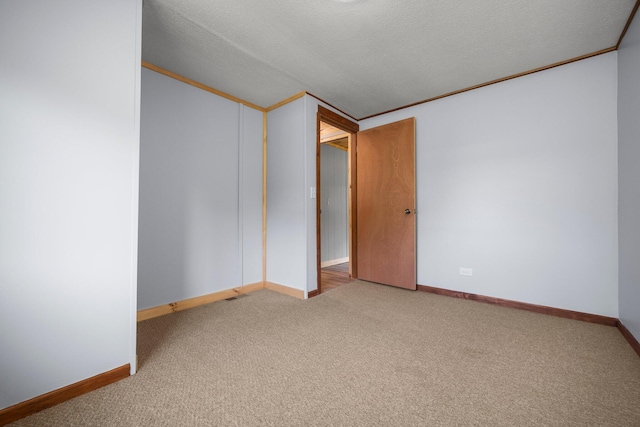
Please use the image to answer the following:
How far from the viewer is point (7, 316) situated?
3.94ft

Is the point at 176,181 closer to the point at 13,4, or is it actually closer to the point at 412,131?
the point at 13,4

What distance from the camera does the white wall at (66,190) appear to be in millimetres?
1223

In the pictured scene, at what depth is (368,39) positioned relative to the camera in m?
2.18

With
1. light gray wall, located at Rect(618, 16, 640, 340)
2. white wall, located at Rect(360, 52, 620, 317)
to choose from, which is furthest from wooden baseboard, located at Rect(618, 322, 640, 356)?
white wall, located at Rect(360, 52, 620, 317)

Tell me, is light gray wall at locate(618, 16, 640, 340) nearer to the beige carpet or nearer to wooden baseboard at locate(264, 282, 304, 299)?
the beige carpet

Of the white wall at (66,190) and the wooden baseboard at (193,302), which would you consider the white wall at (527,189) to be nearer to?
the wooden baseboard at (193,302)

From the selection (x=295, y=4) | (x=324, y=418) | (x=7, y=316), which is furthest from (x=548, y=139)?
(x=7, y=316)

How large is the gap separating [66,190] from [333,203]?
14.3ft

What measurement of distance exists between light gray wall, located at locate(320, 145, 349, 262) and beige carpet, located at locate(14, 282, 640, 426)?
2806mm

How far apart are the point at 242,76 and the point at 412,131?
2154 mm

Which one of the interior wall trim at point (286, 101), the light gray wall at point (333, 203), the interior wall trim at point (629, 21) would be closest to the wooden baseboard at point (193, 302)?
the light gray wall at point (333, 203)

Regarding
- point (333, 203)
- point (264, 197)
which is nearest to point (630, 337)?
point (264, 197)

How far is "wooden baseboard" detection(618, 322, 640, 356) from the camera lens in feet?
5.84

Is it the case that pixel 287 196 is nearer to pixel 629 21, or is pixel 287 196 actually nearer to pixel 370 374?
pixel 370 374
